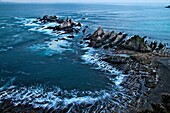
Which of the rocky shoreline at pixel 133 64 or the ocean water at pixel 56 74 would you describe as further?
the ocean water at pixel 56 74

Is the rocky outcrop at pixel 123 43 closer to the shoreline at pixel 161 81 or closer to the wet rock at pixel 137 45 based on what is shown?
the wet rock at pixel 137 45

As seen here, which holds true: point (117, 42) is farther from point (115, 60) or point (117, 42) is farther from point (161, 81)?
point (161, 81)

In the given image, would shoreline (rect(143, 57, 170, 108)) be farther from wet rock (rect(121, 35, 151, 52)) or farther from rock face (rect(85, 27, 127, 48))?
rock face (rect(85, 27, 127, 48))

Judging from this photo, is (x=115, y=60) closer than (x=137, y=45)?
Yes

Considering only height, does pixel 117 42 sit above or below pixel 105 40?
below

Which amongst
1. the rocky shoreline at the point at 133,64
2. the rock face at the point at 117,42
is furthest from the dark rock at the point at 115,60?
the rock face at the point at 117,42

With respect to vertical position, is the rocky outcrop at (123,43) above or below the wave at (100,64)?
above

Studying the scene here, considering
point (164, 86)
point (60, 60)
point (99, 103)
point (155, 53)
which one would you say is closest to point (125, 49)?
point (155, 53)

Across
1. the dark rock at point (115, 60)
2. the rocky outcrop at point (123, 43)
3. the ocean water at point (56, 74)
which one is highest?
the rocky outcrop at point (123, 43)

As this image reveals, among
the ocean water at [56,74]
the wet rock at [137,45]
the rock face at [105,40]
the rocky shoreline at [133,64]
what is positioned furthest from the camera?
the rock face at [105,40]

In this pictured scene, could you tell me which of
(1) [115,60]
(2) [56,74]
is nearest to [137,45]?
(1) [115,60]

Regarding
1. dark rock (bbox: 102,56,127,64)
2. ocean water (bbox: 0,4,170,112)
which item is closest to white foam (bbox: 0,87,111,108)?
ocean water (bbox: 0,4,170,112)

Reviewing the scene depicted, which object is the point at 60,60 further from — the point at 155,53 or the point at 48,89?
the point at 155,53
